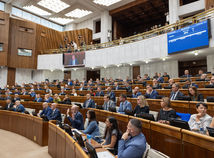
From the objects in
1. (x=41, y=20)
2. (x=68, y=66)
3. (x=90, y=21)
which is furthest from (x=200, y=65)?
(x=41, y=20)

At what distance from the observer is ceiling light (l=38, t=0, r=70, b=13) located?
49.7 feet

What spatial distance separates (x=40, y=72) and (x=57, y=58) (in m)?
2.66

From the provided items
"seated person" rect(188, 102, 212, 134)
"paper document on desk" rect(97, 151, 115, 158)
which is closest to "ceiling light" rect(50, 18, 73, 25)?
"seated person" rect(188, 102, 212, 134)

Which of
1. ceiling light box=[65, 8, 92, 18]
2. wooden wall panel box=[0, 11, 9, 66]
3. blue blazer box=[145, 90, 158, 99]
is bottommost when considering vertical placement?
blue blazer box=[145, 90, 158, 99]

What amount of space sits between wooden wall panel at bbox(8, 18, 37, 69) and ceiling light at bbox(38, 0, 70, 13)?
2.26 meters

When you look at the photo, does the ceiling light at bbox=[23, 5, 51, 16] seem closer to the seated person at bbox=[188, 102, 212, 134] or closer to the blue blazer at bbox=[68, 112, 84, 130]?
the blue blazer at bbox=[68, 112, 84, 130]

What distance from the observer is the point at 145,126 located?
2873mm

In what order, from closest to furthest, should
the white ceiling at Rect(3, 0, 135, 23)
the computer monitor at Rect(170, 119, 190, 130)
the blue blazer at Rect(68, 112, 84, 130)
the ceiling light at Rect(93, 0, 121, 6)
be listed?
the computer monitor at Rect(170, 119, 190, 130) → the blue blazer at Rect(68, 112, 84, 130) → the ceiling light at Rect(93, 0, 121, 6) → the white ceiling at Rect(3, 0, 135, 23)

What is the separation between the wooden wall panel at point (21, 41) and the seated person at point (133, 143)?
1534 cm

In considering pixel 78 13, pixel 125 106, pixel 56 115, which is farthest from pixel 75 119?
pixel 78 13

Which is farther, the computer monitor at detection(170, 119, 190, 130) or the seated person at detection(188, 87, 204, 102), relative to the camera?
the seated person at detection(188, 87, 204, 102)

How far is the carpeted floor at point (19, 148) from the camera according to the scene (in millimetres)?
3846

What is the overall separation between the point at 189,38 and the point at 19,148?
834 centimetres

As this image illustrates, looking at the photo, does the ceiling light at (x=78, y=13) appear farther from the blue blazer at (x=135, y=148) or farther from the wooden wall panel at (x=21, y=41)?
the blue blazer at (x=135, y=148)
